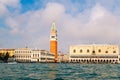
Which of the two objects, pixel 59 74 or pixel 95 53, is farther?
pixel 95 53

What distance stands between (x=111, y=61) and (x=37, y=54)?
32128 millimetres

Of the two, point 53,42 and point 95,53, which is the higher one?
point 53,42

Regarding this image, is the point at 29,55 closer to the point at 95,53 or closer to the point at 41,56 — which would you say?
the point at 41,56

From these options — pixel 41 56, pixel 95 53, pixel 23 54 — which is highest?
pixel 23 54

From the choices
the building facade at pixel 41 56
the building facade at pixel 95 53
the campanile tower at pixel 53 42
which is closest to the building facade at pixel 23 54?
the building facade at pixel 41 56

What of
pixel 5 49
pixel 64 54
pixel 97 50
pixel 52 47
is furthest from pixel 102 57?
pixel 5 49

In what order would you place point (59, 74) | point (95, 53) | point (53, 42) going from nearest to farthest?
point (59, 74) → point (95, 53) → point (53, 42)

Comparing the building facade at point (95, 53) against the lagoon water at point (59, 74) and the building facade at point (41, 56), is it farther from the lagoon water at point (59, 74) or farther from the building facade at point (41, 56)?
the lagoon water at point (59, 74)

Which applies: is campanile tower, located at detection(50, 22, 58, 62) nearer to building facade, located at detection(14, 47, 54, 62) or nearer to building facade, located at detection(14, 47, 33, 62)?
building facade, located at detection(14, 47, 54, 62)

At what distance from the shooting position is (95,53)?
126 metres

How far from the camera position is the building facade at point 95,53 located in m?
125

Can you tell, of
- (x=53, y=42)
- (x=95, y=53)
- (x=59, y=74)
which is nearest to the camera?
(x=59, y=74)

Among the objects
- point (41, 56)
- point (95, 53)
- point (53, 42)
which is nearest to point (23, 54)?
point (41, 56)

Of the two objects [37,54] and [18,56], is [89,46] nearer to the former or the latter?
[37,54]
